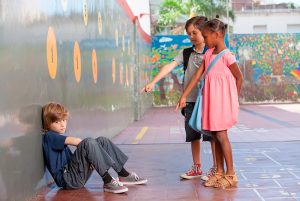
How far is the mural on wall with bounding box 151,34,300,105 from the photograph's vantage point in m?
23.2

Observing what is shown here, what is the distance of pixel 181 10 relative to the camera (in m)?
43.3

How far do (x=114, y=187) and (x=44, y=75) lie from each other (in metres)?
1.20

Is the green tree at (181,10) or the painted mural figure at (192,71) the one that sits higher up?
the green tree at (181,10)

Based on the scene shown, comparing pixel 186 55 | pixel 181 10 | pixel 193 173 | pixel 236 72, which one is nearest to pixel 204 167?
Result: pixel 193 173

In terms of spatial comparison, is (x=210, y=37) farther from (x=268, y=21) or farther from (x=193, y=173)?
(x=268, y=21)

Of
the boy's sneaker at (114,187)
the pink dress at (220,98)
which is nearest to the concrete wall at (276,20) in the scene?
the pink dress at (220,98)

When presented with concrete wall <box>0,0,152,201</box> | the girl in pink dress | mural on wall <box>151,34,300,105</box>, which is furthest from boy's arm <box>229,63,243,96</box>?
mural on wall <box>151,34,300,105</box>

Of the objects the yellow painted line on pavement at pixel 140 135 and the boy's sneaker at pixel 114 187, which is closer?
the boy's sneaker at pixel 114 187

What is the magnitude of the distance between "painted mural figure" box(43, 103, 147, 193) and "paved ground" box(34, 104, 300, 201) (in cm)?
11

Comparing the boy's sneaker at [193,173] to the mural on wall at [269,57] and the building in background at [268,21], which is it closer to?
the mural on wall at [269,57]

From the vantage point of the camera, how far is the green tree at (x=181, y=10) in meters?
42.0

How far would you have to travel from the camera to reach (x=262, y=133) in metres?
11.1

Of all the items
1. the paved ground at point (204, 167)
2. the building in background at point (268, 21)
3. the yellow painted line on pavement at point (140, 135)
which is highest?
the building in background at point (268, 21)

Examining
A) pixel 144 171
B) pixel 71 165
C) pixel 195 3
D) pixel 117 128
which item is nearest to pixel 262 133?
pixel 117 128
